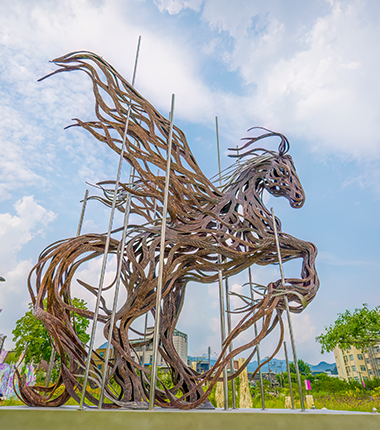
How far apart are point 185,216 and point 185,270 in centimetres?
95

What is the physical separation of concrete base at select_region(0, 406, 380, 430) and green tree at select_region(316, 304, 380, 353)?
498 inches

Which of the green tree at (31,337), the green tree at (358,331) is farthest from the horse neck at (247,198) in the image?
the green tree at (358,331)

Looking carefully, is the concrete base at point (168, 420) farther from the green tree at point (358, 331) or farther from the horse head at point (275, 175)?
the green tree at point (358, 331)

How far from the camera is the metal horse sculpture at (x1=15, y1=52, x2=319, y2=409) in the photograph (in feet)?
13.4

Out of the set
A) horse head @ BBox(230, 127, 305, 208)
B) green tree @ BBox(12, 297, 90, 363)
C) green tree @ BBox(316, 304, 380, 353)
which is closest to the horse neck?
horse head @ BBox(230, 127, 305, 208)

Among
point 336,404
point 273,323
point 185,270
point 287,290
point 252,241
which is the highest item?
point 252,241

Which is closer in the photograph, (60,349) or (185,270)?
(60,349)

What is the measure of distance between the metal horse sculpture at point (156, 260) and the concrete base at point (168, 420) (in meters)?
0.66

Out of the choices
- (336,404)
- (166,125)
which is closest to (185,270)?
(166,125)

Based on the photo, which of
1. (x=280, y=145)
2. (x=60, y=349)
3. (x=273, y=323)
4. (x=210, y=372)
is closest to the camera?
(x=60, y=349)

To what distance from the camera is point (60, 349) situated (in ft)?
12.7

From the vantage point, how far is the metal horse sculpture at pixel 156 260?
13.4 ft

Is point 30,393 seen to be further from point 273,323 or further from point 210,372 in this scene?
point 273,323

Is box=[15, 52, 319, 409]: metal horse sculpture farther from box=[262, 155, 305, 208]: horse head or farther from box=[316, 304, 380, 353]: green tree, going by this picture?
box=[316, 304, 380, 353]: green tree
